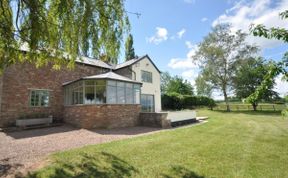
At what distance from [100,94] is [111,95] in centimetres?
78

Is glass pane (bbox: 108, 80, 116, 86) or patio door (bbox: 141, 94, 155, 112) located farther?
patio door (bbox: 141, 94, 155, 112)

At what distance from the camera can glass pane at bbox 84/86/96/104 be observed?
13.3m

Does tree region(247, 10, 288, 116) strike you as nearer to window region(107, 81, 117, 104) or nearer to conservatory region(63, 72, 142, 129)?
conservatory region(63, 72, 142, 129)

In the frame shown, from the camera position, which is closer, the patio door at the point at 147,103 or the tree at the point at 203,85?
the patio door at the point at 147,103

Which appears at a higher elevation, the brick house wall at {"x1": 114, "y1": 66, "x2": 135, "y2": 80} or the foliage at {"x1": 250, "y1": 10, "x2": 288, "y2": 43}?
the brick house wall at {"x1": 114, "y1": 66, "x2": 135, "y2": 80}

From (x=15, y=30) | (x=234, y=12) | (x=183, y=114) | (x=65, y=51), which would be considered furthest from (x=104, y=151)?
(x=183, y=114)

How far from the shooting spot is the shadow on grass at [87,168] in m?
5.18

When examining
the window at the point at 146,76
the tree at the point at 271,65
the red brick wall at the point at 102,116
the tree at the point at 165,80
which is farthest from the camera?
the tree at the point at 165,80

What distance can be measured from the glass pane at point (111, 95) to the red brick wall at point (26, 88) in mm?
5423

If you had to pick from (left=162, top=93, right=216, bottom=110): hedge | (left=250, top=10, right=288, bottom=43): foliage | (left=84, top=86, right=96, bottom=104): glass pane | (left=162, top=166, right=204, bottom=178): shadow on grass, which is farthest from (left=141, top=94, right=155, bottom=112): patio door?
(left=250, top=10, right=288, bottom=43): foliage

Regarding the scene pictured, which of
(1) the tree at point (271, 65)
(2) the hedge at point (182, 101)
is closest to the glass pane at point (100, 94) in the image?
(1) the tree at point (271, 65)

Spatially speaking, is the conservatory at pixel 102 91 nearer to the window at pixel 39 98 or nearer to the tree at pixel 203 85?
the window at pixel 39 98

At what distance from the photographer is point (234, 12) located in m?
9.95

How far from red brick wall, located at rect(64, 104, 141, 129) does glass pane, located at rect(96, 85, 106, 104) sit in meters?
0.50
